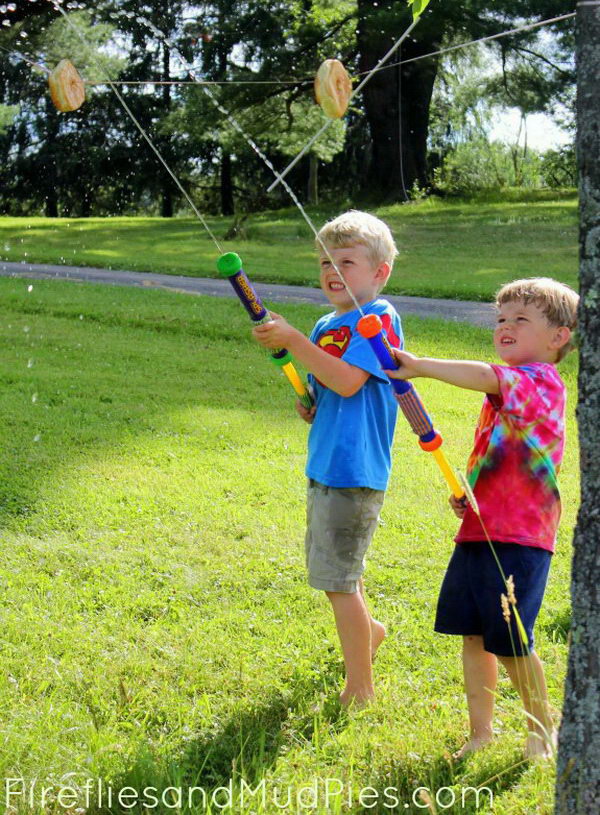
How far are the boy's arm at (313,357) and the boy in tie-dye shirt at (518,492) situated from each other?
367 mm

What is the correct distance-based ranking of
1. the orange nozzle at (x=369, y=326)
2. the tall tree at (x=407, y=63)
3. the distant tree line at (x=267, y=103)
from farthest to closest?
the distant tree line at (x=267, y=103) < the tall tree at (x=407, y=63) < the orange nozzle at (x=369, y=326)

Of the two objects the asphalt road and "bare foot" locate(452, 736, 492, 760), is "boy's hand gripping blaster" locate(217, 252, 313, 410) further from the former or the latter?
the asphalt road

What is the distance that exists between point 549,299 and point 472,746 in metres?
1.18

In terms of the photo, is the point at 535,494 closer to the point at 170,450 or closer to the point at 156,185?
the point at 170,450

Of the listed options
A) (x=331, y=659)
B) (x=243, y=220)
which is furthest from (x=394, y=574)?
(x=243, y=220)

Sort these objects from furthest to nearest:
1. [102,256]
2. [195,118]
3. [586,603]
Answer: [195,118] < [102,256] < [586,603]

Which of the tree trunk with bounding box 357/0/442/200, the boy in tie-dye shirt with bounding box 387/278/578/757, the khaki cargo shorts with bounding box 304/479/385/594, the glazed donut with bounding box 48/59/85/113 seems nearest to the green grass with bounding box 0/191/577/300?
the tree trunk with bounding box 357/0/442/200

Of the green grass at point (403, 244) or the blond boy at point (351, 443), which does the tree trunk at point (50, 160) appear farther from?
the blond boy at point (351, 443)

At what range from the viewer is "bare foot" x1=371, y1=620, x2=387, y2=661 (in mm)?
3102

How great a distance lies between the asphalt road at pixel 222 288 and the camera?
10031 millimetres

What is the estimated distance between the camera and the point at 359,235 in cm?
271

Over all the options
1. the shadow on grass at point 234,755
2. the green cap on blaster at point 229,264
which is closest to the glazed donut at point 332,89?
the green cap on blaster at point 229,264

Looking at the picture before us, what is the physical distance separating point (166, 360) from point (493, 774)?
5.66 metres

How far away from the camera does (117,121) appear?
35156mm
